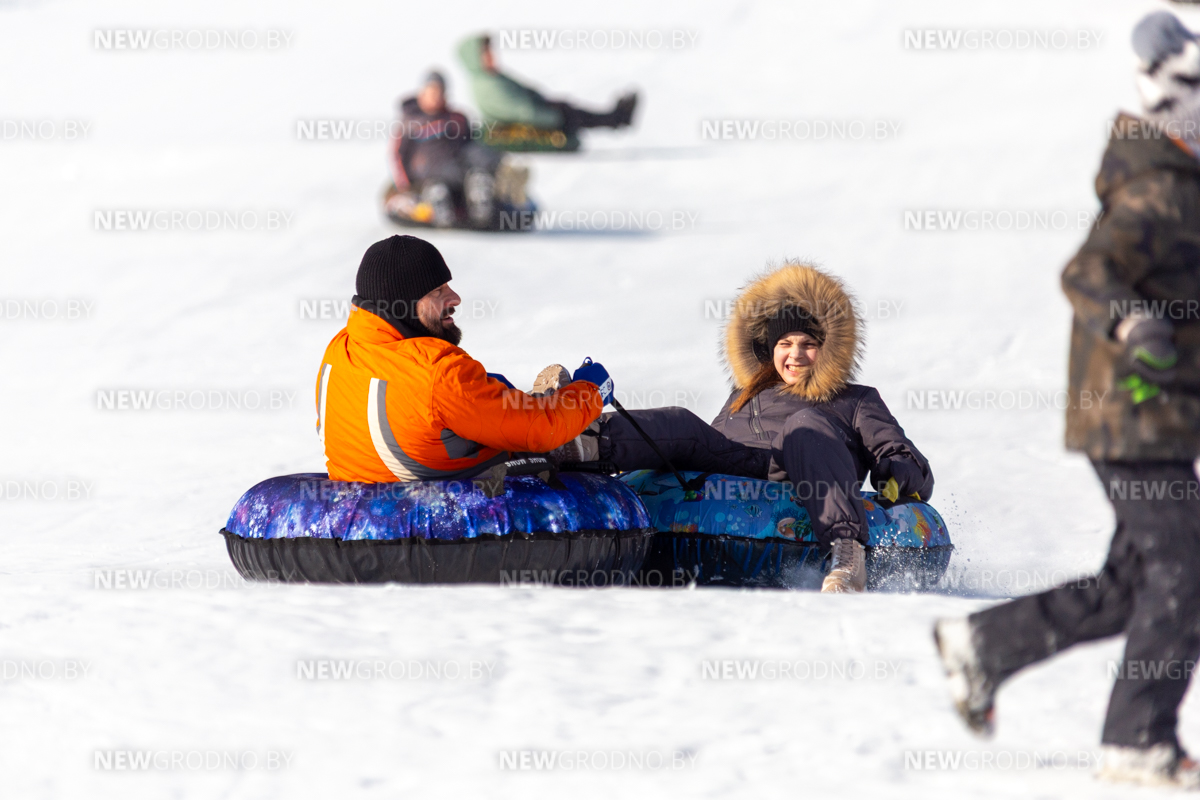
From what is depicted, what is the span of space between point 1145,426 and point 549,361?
771cm

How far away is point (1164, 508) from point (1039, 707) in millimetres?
719

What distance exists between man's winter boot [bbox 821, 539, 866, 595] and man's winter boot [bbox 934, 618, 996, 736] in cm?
157

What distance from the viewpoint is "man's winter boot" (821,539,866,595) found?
4543 mm

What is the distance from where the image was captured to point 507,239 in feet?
45.5

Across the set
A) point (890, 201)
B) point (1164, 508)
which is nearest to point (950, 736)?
point (1164, 508)

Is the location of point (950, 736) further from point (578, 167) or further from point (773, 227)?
point (578, 167)

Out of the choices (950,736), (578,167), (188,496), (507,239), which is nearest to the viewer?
(950,736)

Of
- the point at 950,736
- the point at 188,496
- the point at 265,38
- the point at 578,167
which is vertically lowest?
the point at 950,736

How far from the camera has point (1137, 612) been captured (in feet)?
9.25

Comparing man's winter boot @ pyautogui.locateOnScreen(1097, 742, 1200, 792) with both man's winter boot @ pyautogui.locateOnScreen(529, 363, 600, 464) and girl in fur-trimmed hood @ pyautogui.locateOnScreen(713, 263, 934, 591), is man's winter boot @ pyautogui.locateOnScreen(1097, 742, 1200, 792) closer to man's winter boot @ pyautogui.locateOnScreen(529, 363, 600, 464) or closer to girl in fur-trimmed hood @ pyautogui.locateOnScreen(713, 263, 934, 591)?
girl in fur-trimmed hood @ pyautogui.locateOnScreen(713, 263, 934, 591)
